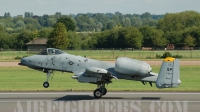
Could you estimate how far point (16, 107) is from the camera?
22.3m

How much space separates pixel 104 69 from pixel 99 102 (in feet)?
7.37

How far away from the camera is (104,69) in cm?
2559

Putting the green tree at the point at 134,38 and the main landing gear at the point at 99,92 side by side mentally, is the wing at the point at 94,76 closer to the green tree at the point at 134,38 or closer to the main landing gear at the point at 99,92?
the main landing gear at the point at 99,92

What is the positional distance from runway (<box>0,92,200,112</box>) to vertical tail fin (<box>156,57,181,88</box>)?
810 mm

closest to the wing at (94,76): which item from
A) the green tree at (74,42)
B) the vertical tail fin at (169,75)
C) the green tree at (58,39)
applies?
the vertical tail fin at (169,75)

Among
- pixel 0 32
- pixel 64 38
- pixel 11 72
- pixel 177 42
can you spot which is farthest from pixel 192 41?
pixel 11 72

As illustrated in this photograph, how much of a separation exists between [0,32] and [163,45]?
4645cm

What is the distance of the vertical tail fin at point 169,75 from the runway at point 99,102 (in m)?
0.81

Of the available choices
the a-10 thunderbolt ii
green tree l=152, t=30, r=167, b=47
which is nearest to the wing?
the a-10 thunderbolt ii

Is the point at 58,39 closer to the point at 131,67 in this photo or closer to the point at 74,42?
the point at 74,42

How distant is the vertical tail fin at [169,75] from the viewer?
2425cm

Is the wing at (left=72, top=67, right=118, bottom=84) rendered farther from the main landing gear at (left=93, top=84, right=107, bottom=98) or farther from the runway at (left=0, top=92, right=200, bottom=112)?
the runway at (left=0, top=92, right=200, bottom=112)

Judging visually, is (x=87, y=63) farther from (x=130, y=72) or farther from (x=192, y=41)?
(x=192, y=41)

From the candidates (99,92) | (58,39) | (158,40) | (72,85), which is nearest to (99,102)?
(99,92)
